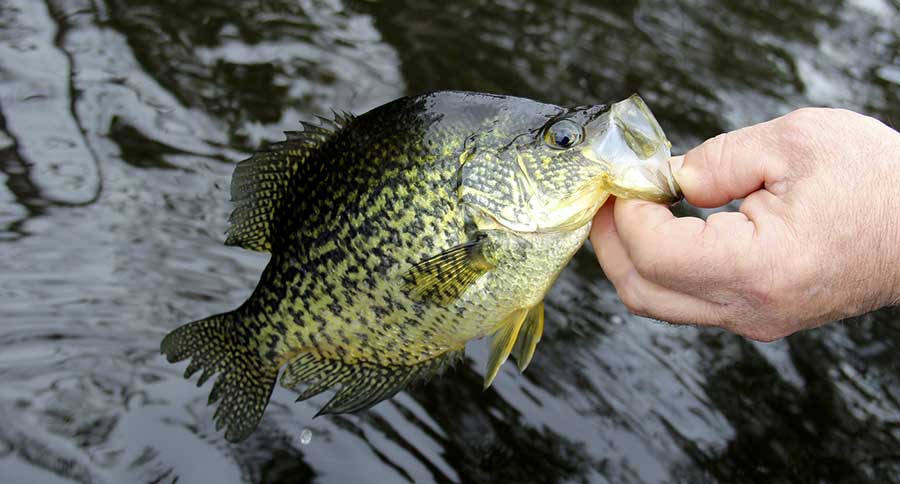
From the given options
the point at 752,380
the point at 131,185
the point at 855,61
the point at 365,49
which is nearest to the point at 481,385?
the point at 752,380

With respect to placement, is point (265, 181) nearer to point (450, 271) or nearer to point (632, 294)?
point (450, 271)

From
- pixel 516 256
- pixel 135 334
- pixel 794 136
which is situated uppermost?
pixel 794 136

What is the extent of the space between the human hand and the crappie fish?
149 mm

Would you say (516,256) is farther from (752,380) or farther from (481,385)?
(752,380)

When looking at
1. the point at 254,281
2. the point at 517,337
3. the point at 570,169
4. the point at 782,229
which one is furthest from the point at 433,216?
the point at 254,281

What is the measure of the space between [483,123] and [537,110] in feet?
0.60

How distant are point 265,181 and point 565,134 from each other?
1.09m

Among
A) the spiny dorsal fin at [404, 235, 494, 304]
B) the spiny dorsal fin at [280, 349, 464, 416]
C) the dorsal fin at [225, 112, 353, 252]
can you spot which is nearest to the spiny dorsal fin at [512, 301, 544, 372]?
the spiny dorsal fin at [280, 349, 464, 416]

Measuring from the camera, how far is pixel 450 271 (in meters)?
3.00

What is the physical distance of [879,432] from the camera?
17.4ft

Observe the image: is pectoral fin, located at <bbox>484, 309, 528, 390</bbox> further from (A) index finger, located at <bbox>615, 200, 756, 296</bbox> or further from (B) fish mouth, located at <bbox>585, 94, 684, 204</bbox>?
(B) fish mouth, located at <bbox>585, 94, 684, 204</bbox>

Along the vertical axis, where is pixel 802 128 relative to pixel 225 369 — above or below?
above

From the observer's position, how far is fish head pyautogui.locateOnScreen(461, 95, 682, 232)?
9.73ft

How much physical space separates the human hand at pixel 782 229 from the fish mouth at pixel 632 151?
0.08 meters
